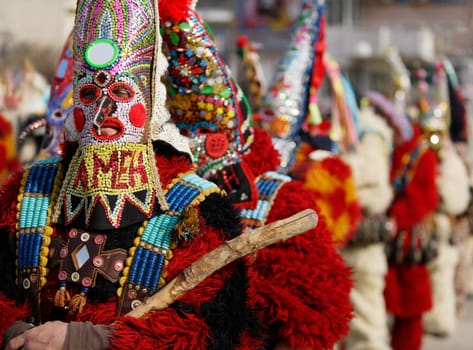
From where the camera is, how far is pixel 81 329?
129 inches

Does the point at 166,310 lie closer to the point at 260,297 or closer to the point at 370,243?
the point at 260,297

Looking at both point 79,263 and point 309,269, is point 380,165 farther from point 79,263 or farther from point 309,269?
point 79,263

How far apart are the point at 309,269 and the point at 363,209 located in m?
4.47

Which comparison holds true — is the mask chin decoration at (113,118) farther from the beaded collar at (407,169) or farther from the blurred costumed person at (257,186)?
the beaded collar at (407,169)

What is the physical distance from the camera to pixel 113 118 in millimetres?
3471

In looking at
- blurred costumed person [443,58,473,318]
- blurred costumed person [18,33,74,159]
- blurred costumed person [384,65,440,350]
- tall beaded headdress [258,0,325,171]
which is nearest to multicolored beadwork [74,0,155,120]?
→ blurred costumed person [18,33,74,159]

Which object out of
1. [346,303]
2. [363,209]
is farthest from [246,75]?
[346,303]

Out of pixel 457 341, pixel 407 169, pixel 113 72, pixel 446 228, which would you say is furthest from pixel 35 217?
pixel 457 341

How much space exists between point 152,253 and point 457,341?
7.90 metres

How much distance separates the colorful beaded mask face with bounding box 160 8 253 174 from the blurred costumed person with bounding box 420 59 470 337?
5.03 metres

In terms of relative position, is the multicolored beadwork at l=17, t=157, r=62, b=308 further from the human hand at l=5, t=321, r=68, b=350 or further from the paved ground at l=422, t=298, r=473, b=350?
the paved ground at l=422, t=298, r=473, b=350

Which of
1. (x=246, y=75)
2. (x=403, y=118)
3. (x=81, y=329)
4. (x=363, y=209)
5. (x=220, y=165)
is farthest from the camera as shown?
(x=403, y=118)

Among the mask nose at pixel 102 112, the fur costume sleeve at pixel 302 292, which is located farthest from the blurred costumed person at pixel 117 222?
the fur costume sleeve at pixel 302 292

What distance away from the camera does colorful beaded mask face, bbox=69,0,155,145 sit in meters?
3.48
